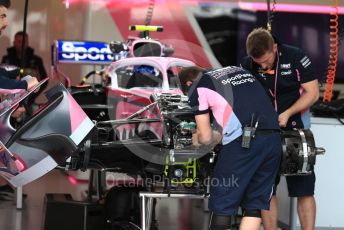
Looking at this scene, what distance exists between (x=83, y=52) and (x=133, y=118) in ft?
9.09

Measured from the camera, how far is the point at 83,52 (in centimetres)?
800

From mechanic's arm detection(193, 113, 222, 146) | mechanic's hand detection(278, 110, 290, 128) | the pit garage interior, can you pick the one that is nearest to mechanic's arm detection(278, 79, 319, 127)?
mechanic's hand detection(278, 110, 290, 128)

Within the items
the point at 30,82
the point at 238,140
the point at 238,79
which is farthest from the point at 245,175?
the point at 30,82

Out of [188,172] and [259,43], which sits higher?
[259,43]

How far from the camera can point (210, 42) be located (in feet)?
35.6

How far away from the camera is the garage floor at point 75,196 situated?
21.9ft

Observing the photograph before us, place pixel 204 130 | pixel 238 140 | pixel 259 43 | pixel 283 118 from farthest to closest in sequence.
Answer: pixel 283 118, pixel 259 43, pixel 238 140, pixel 204 130

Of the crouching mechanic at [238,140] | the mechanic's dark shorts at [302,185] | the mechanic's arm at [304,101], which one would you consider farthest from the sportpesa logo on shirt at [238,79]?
the mechanic's dark shorts at [302,185]

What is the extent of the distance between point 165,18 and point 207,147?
6.10 meters

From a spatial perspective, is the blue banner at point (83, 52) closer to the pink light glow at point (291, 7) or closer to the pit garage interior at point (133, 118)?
the pit garage interior at point (133, 118)

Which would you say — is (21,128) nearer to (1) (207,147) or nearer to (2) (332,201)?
(1) (207,147)

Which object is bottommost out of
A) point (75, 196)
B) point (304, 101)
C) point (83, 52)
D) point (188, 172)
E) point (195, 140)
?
point (75, 196)

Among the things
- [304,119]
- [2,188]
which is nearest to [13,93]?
[304,119]

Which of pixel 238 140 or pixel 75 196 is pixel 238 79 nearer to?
pixel 238 140
